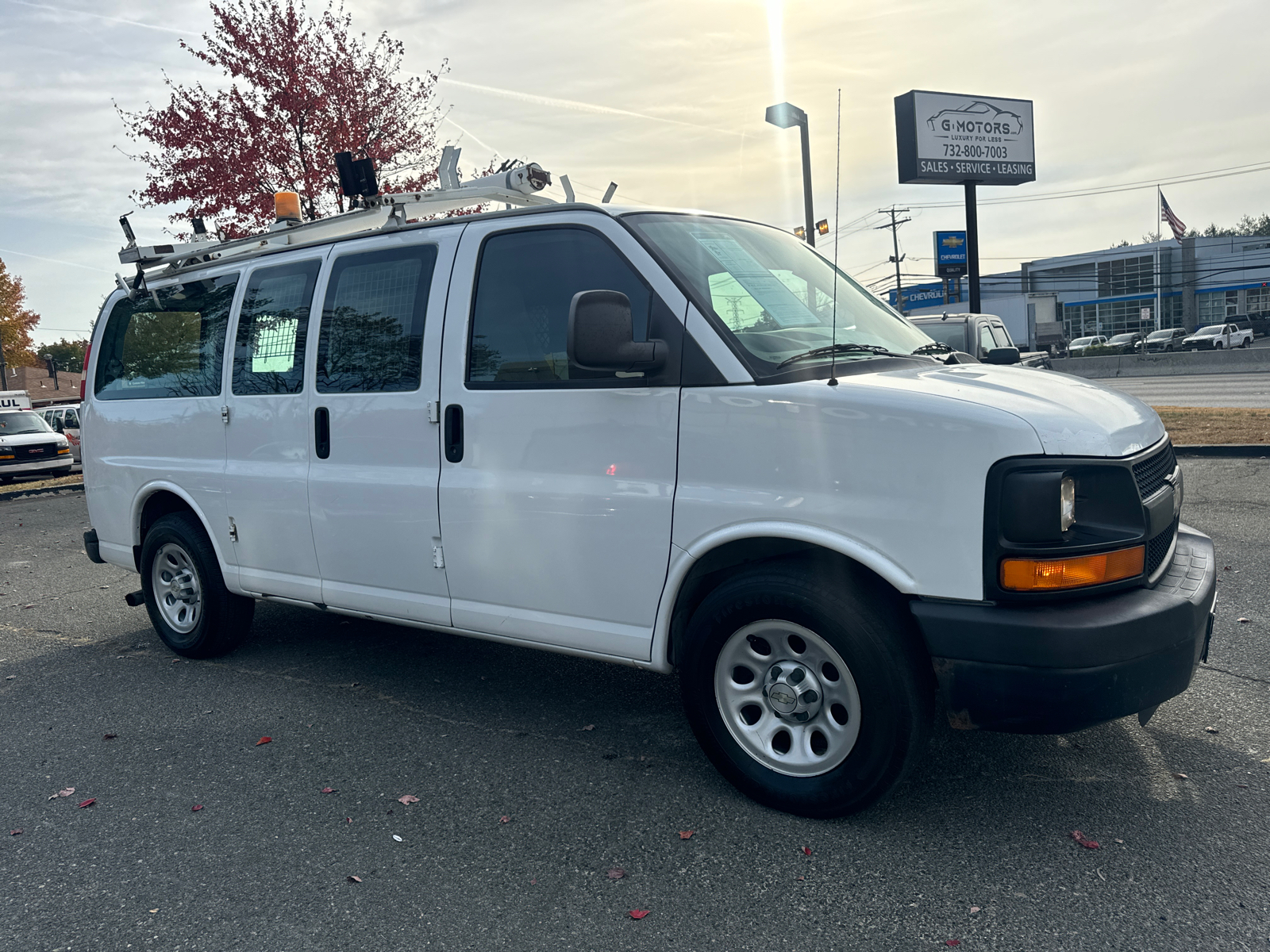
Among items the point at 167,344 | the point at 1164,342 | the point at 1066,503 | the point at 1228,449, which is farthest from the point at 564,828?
the point at 1164,342

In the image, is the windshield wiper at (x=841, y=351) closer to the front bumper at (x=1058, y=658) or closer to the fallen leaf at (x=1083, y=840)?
the front bumper at (x=1058, y=658)

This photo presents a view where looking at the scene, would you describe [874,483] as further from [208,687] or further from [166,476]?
[166,476]

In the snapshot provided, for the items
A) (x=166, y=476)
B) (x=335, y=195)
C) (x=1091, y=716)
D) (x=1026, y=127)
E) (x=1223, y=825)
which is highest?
(x=1026, y=127)

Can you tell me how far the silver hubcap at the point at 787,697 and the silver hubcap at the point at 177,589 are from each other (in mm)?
3444

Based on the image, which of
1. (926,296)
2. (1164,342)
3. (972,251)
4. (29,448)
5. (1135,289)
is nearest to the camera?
(29,448)

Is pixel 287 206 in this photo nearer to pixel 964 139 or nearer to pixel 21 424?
pixel 21 424

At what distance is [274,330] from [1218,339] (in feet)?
165

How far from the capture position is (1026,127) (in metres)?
26.1

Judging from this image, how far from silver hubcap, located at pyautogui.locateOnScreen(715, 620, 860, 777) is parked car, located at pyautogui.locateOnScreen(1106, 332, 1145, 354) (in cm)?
4753

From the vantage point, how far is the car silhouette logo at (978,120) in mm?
24734

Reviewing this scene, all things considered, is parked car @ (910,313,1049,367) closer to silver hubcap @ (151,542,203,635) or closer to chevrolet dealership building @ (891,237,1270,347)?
silver hubcap @ (151,542,203,635)

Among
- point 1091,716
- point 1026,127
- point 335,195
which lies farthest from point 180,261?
point 1026,127

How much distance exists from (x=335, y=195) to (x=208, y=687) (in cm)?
1180

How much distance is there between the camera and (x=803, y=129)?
16.7 metres
